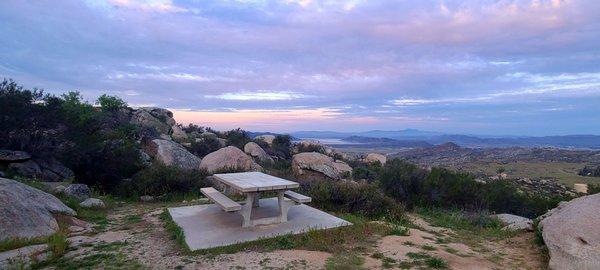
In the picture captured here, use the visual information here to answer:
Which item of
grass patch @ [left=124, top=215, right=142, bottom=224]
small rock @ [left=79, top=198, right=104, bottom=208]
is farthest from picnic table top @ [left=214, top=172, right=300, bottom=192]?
small rock @ [left=79, top=198, right=104, bottom=208]

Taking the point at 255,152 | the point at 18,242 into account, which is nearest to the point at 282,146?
the point at 255,152

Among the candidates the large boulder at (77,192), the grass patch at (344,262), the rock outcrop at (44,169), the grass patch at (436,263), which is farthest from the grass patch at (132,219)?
the grass patch at (436,263)

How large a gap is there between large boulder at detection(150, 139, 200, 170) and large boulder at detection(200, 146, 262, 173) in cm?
73

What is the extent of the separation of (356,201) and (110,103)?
68.4 ft

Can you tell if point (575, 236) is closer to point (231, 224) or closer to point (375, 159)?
point (231, 224)

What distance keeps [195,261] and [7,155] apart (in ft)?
26.1

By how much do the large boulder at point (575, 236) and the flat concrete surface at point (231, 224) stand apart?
3.16 metres

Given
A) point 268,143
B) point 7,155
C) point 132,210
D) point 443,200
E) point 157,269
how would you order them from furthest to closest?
point 268,143 → point 443,200 → point 7,155 → point 132,210 → point 157,269

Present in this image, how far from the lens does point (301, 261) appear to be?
550cm

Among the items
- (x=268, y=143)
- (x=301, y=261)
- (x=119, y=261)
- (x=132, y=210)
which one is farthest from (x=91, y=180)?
(x=268, y=143)

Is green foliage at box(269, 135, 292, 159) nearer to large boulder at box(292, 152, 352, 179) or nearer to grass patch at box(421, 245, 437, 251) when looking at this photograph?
large boulder at box(292, 152, 352, 179)

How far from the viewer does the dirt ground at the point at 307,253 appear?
5438 mm

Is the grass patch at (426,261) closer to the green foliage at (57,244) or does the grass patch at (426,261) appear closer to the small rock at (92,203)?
the green foliage at (57,244)

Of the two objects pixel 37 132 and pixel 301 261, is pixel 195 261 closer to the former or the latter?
pixel 301 261
